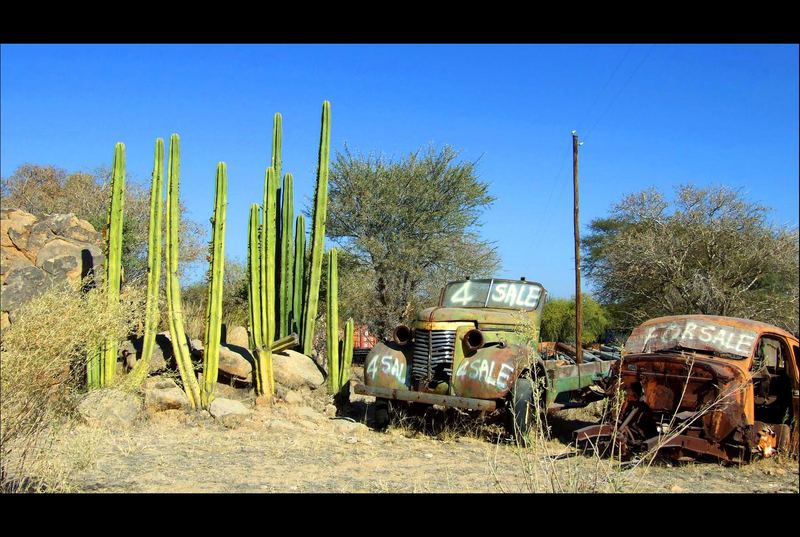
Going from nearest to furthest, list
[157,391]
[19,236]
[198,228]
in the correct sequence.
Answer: [157,391] → [19,236] → [198,228]

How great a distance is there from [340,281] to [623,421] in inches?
523

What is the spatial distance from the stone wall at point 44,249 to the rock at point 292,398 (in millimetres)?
3562

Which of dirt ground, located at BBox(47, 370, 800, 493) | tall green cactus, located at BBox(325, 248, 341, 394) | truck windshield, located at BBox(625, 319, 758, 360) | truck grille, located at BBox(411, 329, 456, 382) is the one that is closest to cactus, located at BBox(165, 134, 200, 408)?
dirt ground, located at BBox(47, 370, 800, 493)

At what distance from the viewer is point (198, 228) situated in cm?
2619

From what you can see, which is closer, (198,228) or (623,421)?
(623,421)

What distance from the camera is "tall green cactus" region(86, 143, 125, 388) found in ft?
32.9

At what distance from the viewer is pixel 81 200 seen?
17.2m

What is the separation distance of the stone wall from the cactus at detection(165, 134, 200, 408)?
3.89ft

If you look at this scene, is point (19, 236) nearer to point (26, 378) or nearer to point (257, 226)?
point (257, 226)

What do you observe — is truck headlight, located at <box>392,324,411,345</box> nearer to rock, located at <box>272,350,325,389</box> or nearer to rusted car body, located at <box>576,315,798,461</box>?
rusted car body, located at <box>576,315,798,461</box>

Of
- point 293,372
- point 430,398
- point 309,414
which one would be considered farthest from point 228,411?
point 430,398

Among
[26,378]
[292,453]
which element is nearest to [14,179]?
[292,453]

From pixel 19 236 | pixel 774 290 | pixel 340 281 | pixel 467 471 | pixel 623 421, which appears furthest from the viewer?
pixel 340 281
